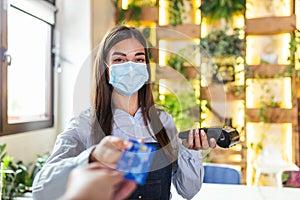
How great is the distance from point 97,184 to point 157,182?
183mm

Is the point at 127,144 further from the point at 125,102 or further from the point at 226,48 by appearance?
the point at 226,48

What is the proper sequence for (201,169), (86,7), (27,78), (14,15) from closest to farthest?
(201,169) → (14,15) → (27,78) → (86,7)

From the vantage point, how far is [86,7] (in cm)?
203

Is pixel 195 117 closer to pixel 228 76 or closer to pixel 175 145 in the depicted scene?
pixel 175 145

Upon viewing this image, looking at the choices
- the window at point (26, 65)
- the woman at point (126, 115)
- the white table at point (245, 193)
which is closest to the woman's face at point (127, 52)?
the woman at point (126, 115)

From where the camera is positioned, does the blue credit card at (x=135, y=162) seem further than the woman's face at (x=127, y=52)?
No

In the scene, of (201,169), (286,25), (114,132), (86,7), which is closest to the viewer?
(114,132)

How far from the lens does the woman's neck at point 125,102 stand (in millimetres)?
456

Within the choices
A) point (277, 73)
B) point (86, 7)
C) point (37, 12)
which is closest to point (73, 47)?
point (86, 7)

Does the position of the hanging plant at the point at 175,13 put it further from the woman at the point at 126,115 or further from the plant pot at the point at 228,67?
the woman at the point at 126,115

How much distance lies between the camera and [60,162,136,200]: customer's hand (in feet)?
0.91

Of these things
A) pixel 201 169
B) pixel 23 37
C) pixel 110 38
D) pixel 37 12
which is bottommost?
pixel 201 169

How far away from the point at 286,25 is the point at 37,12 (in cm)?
165

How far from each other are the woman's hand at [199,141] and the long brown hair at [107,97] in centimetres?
3
